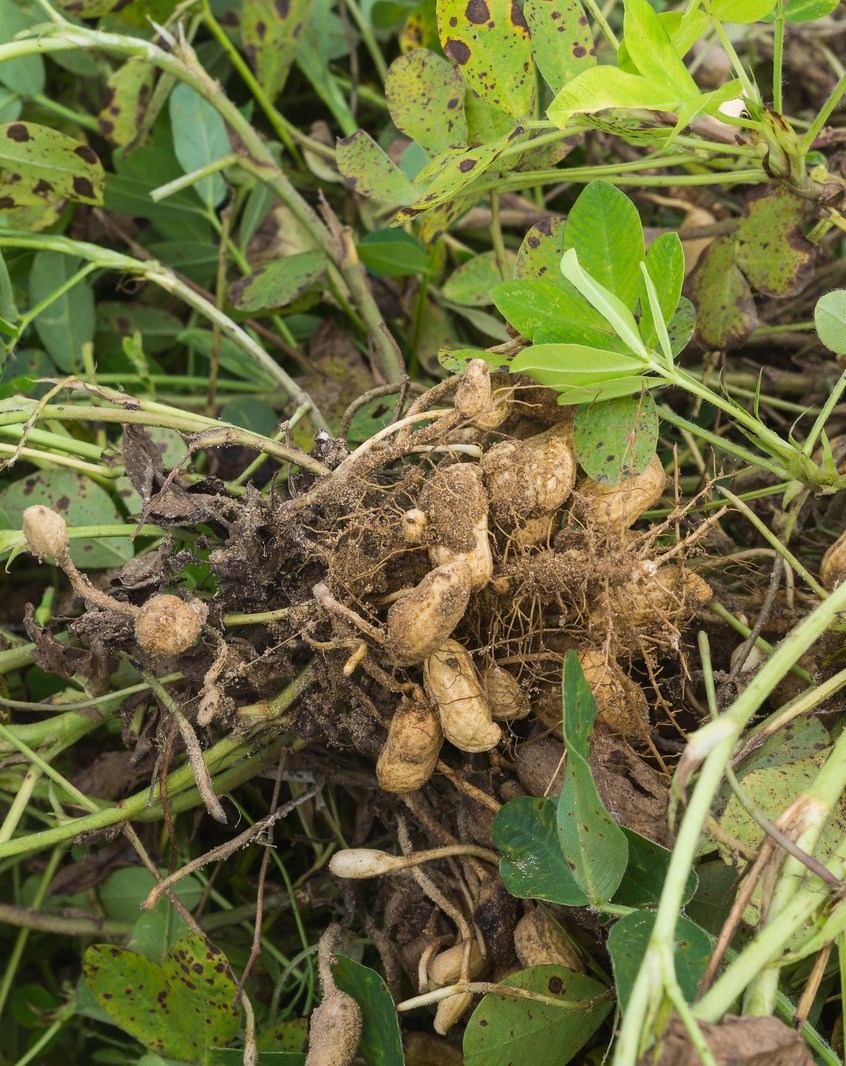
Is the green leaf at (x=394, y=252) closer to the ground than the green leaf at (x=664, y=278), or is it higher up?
closer to the ground

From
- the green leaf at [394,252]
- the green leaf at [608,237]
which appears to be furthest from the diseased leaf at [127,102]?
the green leaf at [608,237]

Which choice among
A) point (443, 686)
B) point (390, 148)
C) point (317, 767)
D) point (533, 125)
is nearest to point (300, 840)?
point (317, 767)

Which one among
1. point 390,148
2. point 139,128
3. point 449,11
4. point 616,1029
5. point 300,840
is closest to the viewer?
point 616,1029

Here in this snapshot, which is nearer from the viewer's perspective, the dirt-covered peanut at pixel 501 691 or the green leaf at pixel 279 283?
the dirt-covered peanut at pixel 501 691

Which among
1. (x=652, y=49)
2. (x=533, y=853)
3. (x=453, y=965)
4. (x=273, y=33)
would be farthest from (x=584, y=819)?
(x=273, y=33)

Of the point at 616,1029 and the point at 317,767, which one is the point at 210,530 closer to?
the point at 317,767

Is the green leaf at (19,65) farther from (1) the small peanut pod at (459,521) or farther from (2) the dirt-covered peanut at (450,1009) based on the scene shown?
(2) the dirt-covered peanut at (450,1009)

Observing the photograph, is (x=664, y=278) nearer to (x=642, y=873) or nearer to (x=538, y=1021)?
(x=642, y=873)
